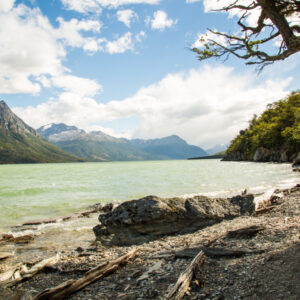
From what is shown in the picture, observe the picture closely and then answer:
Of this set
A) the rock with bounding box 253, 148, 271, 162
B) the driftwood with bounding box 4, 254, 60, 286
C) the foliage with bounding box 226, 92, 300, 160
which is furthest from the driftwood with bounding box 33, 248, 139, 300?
the rock with bounding box 253, 148, 271, 162

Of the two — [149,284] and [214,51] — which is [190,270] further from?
[214,51]

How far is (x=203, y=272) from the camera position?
18.1 feet

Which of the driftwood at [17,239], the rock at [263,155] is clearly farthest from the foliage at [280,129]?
the driftwood at [17,239]

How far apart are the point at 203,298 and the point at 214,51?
7.60 meters

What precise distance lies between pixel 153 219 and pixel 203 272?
5.61 m

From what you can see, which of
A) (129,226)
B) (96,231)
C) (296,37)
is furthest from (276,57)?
(96,231)

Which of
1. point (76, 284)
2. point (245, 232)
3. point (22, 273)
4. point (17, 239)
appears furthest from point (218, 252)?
point (17, 239)

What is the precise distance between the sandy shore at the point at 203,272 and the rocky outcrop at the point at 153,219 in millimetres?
1730

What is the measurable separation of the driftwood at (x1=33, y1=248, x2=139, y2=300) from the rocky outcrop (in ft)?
13.1

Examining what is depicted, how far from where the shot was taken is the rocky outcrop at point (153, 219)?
1086 centimetres

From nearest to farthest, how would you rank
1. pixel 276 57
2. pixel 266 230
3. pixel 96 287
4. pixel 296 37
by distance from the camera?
pixel 96 287, pixel 296 37, pixel 276 57, pixel 266 230

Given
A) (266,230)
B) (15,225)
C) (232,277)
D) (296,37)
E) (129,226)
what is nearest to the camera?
(232,277)

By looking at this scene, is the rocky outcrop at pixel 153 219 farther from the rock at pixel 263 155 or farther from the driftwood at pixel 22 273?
the rock at pixel 263 155

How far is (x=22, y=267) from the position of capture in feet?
25.7
